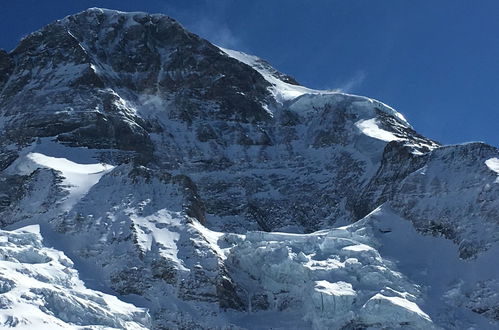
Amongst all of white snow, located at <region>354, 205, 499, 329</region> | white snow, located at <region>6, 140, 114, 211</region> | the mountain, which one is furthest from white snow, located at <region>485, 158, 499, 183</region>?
white snow, located at <region>6, 140, 114, 211</region>

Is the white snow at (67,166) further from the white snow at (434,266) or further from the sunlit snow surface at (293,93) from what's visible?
the sunlit snow surface at (293,93)

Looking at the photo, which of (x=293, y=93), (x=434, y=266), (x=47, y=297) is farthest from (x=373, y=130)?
(x=47, y=297)

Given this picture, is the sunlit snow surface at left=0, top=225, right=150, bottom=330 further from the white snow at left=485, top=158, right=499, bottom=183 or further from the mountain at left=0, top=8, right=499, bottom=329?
Answer: the white snow at left=485, top=158, right=499, bottom=183

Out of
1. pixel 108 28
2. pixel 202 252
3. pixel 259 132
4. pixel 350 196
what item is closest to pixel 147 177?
pixel 202 252

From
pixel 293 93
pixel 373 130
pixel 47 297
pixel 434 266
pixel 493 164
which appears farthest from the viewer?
pixel 293 93

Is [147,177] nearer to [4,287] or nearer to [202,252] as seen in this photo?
[202,252]

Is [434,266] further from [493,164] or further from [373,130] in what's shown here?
[373,130]
